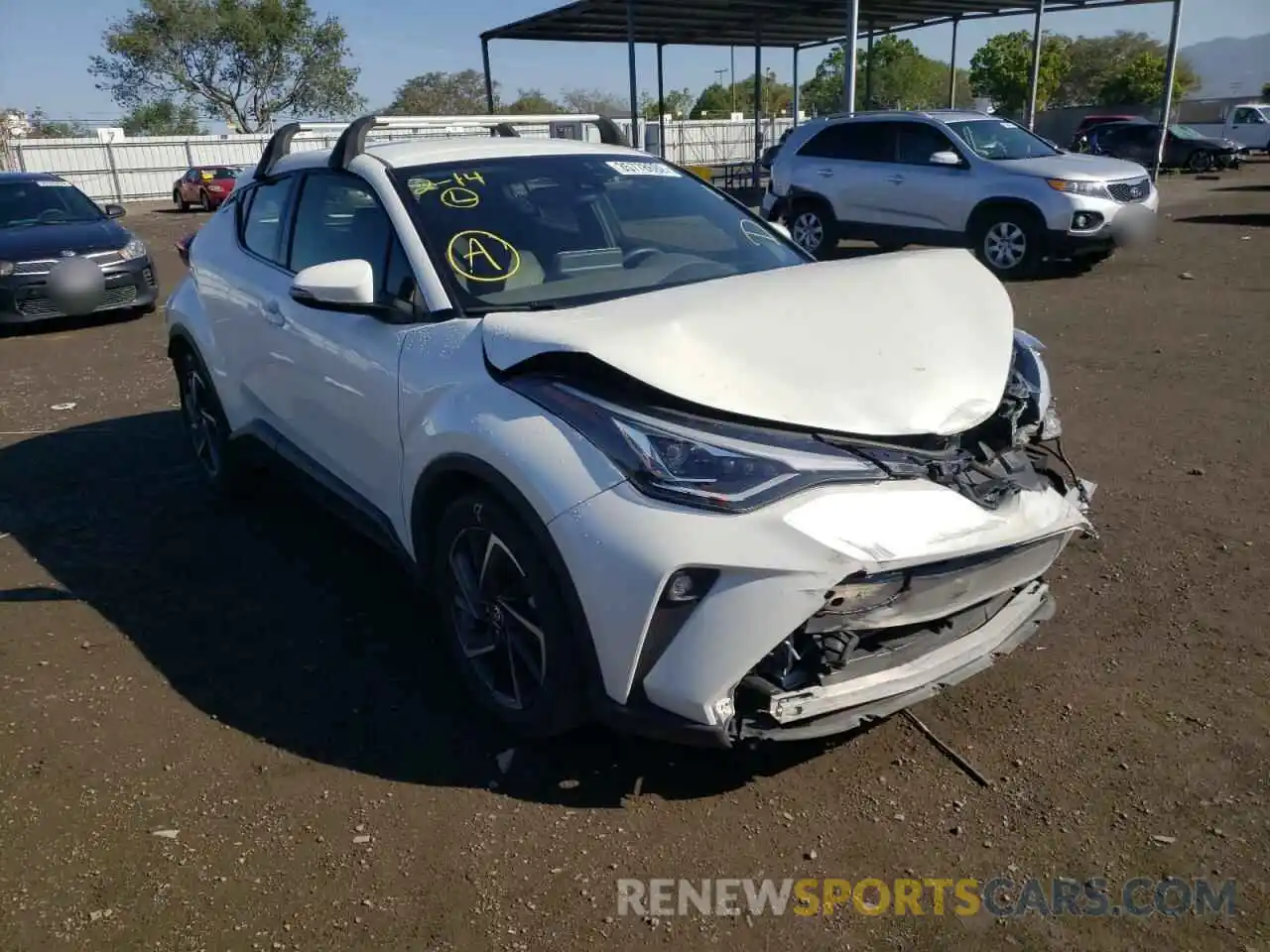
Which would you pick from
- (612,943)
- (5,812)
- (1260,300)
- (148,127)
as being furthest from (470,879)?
(148,127)

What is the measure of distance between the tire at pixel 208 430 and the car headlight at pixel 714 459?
311 centimetres

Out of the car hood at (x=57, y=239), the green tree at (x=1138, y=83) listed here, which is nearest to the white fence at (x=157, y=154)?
the car hood at (x=57, y=239)

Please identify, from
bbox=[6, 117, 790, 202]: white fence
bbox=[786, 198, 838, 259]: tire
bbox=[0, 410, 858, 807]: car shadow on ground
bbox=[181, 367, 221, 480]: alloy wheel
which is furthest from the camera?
bbox=[6, 117, 790, 202]: white fence

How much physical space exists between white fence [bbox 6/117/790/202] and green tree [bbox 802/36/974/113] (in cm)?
2157

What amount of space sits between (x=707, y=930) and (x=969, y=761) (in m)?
1.03

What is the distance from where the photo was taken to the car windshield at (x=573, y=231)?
3.51m

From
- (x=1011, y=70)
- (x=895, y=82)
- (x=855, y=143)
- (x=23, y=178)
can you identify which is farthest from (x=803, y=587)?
(x=895, y=82)

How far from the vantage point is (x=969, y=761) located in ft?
9.96

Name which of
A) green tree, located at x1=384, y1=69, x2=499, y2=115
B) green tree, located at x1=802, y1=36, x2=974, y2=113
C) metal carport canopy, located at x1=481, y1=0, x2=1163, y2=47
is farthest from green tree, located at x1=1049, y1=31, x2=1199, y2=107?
metal carport canopy, located at x1=481, y1=0, x2=1163, y2=47

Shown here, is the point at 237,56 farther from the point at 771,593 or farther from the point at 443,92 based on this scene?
the point at 771,593

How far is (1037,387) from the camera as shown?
10.9 feet

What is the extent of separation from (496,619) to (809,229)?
11.9m

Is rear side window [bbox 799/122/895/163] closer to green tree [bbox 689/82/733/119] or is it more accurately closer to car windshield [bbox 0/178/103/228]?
car windshield [bbox 0/178/103/228]

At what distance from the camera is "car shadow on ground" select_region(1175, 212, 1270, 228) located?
644 inches
